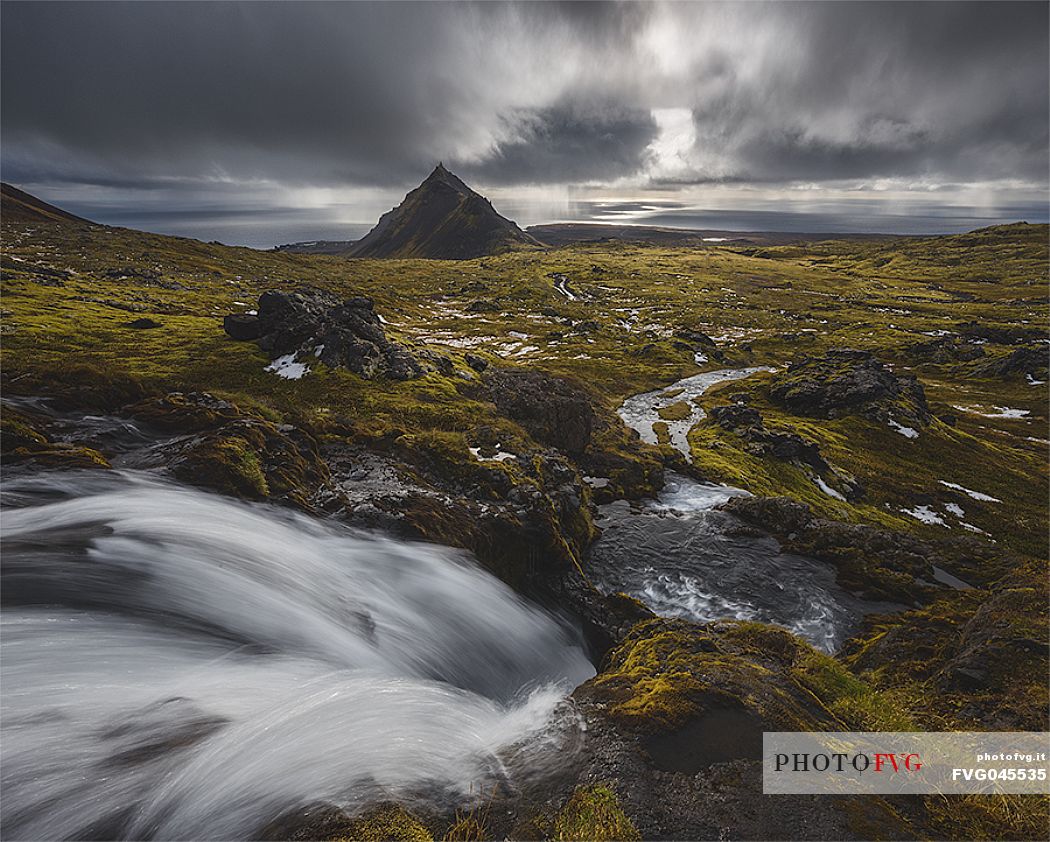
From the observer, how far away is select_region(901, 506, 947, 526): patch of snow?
38250 millimetres

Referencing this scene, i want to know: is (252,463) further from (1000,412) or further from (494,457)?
(1000,412)

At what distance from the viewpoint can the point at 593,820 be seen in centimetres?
777

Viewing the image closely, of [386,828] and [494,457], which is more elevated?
[386,828]

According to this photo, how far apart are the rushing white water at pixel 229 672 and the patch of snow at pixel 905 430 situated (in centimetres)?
5826

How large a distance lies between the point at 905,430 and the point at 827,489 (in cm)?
2474

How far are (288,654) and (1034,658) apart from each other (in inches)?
818

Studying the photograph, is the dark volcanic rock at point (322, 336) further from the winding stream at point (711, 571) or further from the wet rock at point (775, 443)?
the wet rock at point (775, 443)

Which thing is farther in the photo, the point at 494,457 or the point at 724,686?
the point at 494,457

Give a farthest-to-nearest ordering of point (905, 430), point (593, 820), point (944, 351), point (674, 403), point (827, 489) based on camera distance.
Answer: point (944, 351), point (674, 403), point (905, 430), point (827, 489), point (593, 820)

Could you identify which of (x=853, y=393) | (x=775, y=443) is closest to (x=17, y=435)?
(x=775, y=443)

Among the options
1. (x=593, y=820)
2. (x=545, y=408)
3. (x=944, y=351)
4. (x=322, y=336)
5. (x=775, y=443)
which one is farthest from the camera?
(x=944, y=351)

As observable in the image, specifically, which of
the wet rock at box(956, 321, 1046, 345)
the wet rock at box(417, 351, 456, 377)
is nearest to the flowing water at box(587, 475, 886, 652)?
the wet rock at box(417, 351, 456, 377)

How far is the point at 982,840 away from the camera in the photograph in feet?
25.3

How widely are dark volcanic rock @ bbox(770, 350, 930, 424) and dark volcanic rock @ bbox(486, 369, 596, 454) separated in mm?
42373
